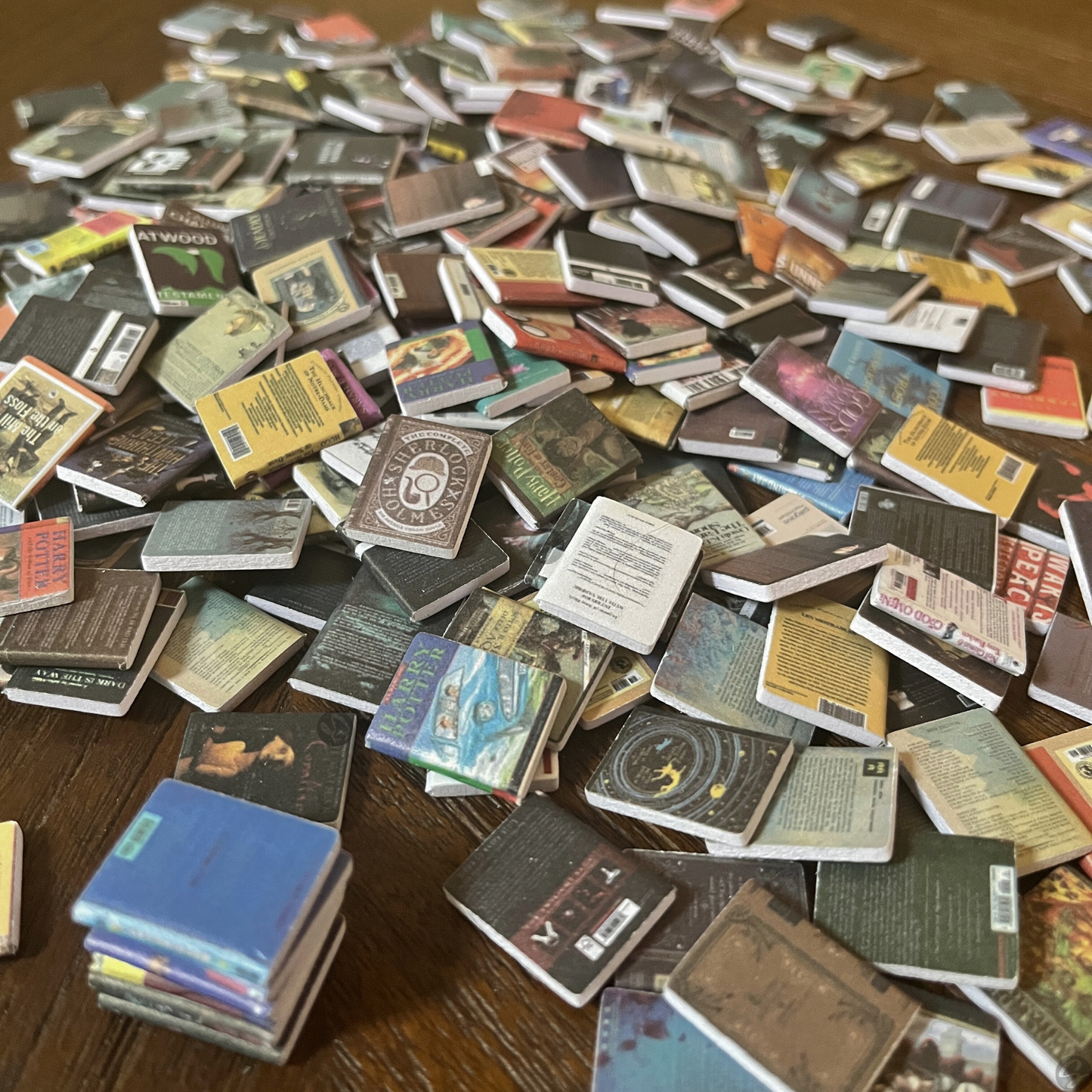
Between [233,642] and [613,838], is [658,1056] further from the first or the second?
[233,642]

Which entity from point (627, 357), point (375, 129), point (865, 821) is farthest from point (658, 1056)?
point (375, 129)

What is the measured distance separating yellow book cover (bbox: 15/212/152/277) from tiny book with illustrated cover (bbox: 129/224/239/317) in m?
0.12

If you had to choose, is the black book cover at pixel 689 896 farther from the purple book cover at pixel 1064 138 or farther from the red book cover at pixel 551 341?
the purple book cover at pixel 1064 138

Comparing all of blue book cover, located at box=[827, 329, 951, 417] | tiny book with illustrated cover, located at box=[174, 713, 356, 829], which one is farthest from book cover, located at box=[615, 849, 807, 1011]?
blue book cover, located at box=[827, 329, 951, 417]

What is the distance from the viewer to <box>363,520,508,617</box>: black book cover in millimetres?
1559

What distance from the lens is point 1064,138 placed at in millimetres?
2928

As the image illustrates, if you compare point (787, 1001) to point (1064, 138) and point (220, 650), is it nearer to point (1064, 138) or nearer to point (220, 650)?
point (220, 650)

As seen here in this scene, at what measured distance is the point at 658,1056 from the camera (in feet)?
3.75

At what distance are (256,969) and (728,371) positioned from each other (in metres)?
1.45

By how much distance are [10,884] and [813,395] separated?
1.60 metres

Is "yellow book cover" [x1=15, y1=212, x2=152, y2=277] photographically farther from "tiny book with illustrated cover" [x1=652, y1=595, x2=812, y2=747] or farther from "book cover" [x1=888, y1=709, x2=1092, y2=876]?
"book cover" [x1=888, y1=709, x2=1092, y2=876]

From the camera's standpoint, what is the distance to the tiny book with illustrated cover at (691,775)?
1.31 metres

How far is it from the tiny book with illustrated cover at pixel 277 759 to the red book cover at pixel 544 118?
1.82 meters

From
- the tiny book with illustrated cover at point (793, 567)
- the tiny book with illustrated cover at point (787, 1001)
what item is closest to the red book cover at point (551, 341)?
the tiny book with illustrated cover at point (793, 567)
